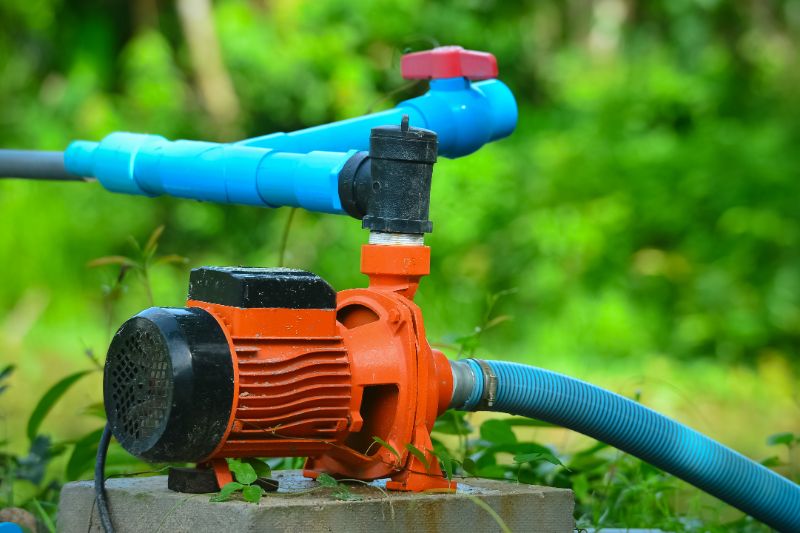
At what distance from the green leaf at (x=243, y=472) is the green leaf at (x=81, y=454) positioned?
0.80 m

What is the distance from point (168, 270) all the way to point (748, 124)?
3245 millimetres

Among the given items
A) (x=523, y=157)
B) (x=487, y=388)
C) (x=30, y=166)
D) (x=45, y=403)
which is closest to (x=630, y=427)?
(x=487, y=388)

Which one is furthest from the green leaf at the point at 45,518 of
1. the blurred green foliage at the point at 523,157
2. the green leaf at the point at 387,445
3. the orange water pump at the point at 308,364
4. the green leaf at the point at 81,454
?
the blurred green foliage at the point at 523,157

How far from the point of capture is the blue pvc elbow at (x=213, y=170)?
174cm

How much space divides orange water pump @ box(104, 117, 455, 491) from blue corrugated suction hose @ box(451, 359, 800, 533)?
0.11 metres

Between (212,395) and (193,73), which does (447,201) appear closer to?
(193,73)

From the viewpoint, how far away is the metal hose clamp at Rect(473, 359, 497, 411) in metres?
1.79

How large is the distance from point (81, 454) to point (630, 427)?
1.03m

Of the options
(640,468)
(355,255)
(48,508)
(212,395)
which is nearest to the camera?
(212,395)

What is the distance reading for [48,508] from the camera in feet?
7.63

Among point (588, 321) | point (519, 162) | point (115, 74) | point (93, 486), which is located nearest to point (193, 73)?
point (115, 74)

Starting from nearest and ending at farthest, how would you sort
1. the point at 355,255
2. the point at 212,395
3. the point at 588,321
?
the point at 212,395 → the point at 588,321 → the point at 355,255

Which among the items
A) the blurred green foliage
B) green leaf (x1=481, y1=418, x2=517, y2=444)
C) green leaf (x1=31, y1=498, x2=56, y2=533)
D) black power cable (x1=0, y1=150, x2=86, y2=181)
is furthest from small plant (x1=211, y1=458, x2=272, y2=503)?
the blurred green foliage

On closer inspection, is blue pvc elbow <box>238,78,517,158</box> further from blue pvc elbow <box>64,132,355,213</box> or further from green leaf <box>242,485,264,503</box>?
green leaf <box>242,485,264,503</box>
